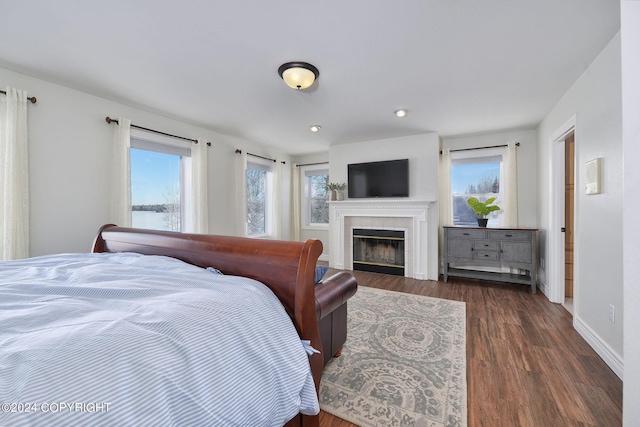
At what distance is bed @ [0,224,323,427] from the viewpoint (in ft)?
2.04

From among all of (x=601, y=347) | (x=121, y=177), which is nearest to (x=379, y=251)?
(x=601, y=347)

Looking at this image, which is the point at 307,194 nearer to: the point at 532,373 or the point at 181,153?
the point at 181,153

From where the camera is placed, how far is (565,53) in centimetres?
216

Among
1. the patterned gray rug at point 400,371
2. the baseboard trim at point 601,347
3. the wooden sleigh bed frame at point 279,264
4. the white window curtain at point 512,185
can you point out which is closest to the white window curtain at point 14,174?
the wooden sleigh bed frame at point 279,264

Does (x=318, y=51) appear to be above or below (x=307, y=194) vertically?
above

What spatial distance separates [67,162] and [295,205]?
3.89 meters

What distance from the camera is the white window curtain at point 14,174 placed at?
2.35 meters

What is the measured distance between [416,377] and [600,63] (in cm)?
284

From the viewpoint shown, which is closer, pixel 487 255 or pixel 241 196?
pixel 487 255

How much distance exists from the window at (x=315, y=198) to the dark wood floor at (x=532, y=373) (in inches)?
139

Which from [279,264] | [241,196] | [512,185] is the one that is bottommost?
[279,264]

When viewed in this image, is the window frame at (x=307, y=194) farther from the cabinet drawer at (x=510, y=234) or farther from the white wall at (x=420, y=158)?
the cabinet drawer at (x=510, y=234)

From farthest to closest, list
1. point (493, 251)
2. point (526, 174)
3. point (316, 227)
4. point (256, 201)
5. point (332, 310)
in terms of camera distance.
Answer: point (316, 227), point (256, 201), point (526, 174), point (493, 251), point (332, 310)

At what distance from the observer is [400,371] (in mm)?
1869
